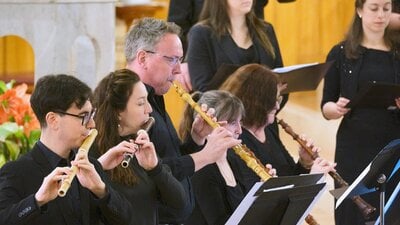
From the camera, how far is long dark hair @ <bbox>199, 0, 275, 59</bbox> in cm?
647

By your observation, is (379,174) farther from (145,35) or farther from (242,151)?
(145,35)

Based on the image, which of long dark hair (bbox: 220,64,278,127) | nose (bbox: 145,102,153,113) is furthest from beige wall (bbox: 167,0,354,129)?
nose (bbox: 145,102,153,113)

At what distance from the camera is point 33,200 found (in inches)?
152

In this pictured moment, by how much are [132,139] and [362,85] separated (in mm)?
2331

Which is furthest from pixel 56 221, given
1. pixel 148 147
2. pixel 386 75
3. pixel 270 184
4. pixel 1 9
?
pixel 386 75

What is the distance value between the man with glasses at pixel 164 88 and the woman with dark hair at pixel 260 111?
637 mm

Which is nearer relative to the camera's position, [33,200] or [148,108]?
[33,200]

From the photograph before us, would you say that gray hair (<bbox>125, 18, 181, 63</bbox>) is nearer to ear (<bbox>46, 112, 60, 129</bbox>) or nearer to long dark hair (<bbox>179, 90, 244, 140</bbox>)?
long dark hair (<bbox>179, 90, 244, 140</bbox>)

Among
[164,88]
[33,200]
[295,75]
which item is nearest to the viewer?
[33,200]

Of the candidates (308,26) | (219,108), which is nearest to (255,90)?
(219,108)

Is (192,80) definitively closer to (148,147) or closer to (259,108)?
(259,108)

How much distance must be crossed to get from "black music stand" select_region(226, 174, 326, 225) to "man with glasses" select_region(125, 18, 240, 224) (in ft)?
0.99

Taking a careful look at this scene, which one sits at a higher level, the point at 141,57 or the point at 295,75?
the point at 141,57

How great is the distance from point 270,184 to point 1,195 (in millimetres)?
1079
